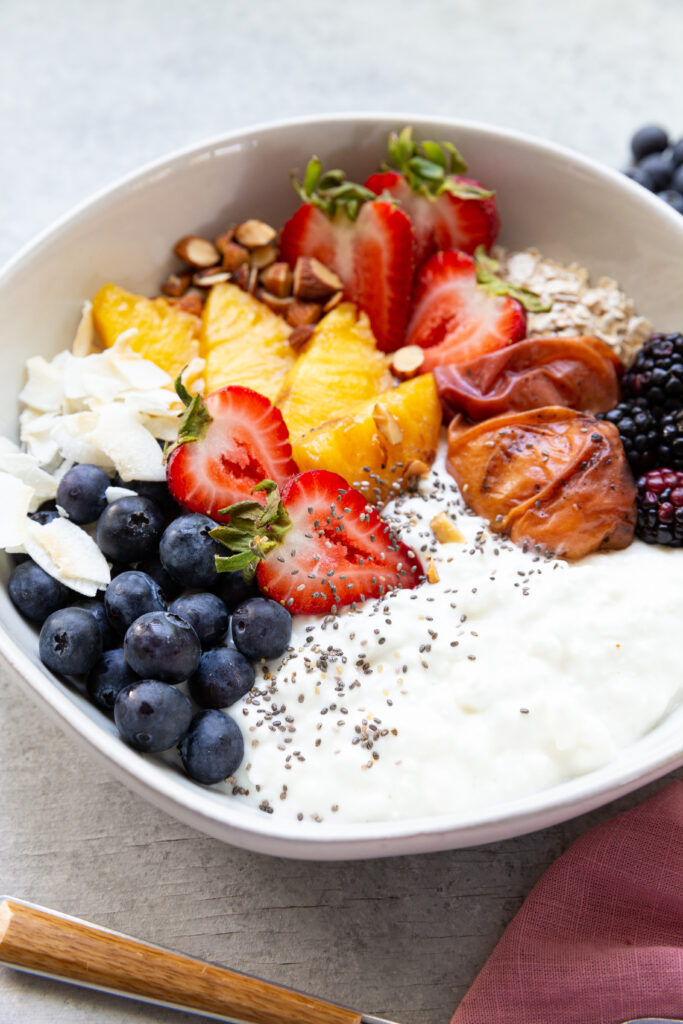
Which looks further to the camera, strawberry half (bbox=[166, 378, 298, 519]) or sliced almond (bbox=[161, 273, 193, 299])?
sliced almond (bbox=[161, 273, 193, 299])

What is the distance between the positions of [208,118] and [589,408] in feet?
4.36

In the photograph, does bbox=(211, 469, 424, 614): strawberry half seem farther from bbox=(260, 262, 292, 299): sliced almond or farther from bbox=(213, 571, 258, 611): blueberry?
bbox=(260, 262, 292, 299): sliced almond

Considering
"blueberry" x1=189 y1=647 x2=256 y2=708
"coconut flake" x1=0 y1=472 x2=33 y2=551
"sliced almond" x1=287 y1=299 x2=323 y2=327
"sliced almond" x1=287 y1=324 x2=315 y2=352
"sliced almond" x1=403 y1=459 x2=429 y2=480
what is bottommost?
"sliced almond" x1=403 y1=459 x2=429 y2=480

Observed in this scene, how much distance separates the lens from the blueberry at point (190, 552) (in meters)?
1.47

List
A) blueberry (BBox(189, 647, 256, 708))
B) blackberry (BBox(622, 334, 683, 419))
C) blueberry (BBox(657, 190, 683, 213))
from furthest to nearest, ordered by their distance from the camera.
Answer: blueberry (BBox(657, 190, 683, 213)) < blackberry (BBox(622, 334, 683, 419)) < blueberry (BBox(189, 647, 256, 708))

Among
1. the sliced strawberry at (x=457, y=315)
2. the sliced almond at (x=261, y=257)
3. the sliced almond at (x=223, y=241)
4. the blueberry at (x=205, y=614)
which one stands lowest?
the blueberry at (x=205, y=614)

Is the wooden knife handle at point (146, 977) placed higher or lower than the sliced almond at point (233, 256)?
lower

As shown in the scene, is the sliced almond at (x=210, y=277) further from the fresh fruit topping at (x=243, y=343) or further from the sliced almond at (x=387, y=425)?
the sliced almond at (x=387, y=425)

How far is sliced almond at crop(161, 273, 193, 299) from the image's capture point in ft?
6.31

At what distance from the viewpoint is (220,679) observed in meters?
1.41

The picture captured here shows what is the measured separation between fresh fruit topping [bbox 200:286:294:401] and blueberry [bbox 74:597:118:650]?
20.2 inches

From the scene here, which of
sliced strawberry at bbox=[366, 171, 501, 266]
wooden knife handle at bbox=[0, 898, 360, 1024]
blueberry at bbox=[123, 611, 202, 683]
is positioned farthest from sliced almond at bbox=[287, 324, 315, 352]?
wooden knife handle at bbox=[0, 898, 360, 1024]

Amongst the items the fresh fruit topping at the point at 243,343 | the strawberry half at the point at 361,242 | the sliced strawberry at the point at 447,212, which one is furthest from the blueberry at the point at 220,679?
the sliced strawberry at the point at 447,212

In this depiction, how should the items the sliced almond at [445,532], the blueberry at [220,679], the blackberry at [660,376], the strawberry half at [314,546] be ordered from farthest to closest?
the blackberry at [660,376]
the sliced almond at [445,532]
the strawberry half at [314,546]
the blueberry at [220,679]
